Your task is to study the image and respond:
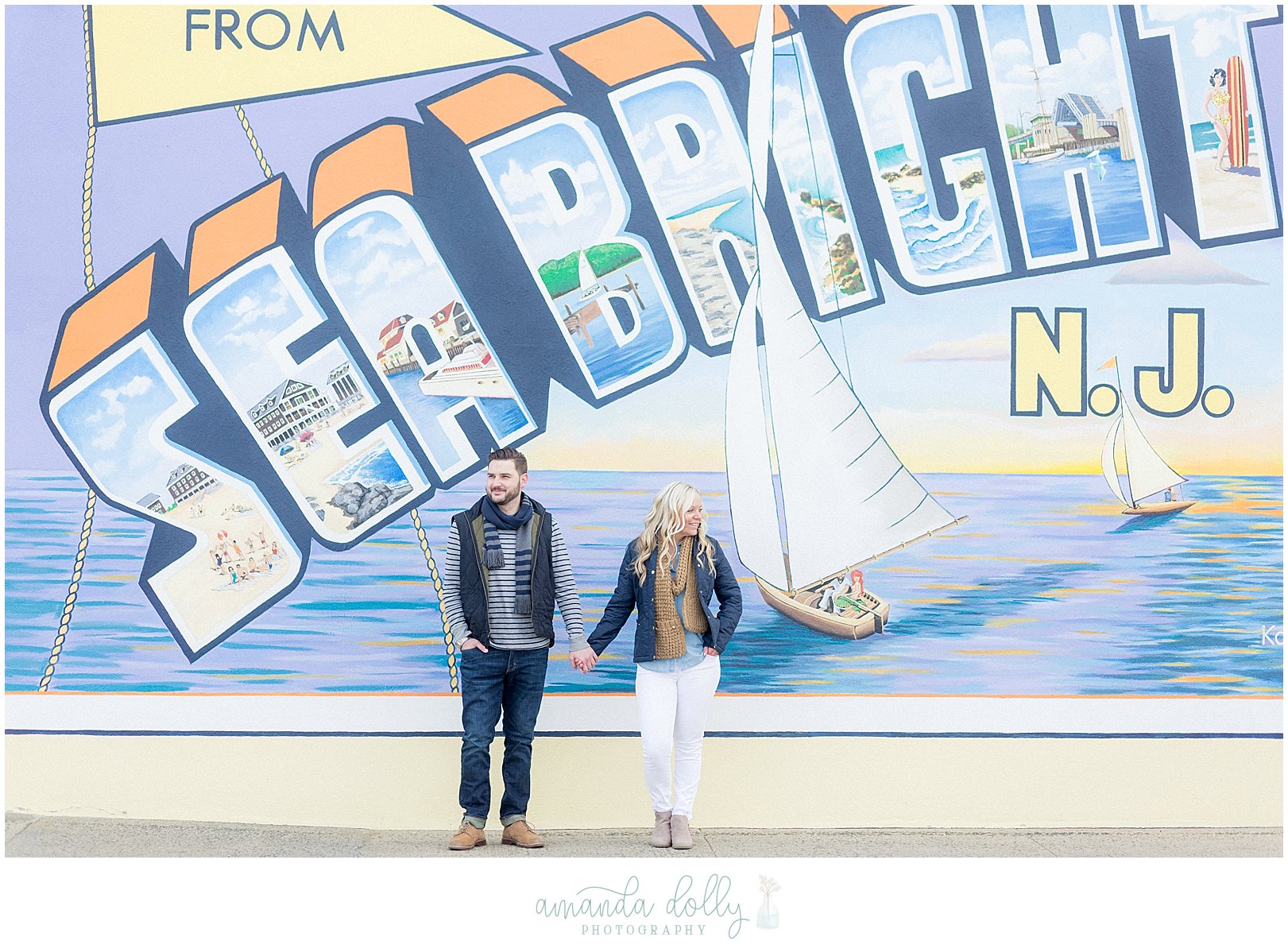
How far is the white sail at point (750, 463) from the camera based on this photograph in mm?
5801

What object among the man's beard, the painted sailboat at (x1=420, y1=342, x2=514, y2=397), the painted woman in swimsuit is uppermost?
the painted woman in swimsuit

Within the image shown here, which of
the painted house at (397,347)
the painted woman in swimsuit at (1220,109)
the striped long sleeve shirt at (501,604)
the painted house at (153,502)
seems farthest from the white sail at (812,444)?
the painted house at (153,502)

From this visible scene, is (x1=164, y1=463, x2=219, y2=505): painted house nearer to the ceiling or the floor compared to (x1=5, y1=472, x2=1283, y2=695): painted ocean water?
nearer to the ceiling

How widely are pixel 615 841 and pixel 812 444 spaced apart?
2256 millimetres

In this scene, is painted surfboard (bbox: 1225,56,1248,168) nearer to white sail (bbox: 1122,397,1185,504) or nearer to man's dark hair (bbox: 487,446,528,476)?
white sail (bbox: 1122,397,1185,504)

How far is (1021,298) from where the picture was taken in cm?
589

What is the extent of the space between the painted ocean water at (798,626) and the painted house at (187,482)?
27 centimetres

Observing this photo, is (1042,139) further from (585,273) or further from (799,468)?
(585,273)

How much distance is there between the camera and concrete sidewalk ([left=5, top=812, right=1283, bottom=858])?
550cm

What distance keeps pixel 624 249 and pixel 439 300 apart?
3.24 feet

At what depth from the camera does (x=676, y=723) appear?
5371mm

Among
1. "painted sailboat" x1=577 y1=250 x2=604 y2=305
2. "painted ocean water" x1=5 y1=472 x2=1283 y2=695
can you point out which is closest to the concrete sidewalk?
"painted ocean water" x1=5 y1=472 x2=1283 y2=695

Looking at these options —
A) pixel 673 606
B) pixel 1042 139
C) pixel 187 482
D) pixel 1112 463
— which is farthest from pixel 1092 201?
pixel 187 482

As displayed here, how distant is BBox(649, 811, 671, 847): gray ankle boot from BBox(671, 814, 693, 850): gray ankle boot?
0.04 metres
